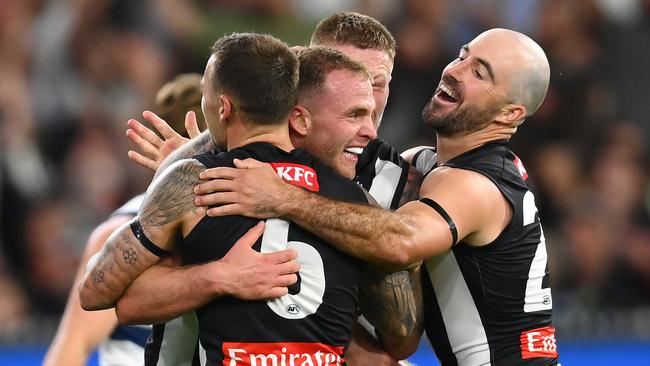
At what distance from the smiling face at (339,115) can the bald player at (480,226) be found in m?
0.28

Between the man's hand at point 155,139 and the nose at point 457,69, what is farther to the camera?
the man's hand at point 155,139

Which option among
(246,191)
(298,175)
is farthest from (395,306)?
(246,191)

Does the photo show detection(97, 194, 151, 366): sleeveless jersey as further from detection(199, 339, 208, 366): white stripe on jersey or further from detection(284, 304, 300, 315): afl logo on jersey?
detection(284, 304, 300, 315): afl logo on jersey

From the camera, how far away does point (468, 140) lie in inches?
164

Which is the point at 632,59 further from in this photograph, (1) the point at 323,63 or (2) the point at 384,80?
(1) the point at 323,63

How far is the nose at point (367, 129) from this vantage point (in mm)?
3838

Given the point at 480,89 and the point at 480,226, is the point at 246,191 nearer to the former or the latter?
the point at 480,226

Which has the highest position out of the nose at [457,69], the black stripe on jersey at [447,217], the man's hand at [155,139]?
the nose at [457,69]

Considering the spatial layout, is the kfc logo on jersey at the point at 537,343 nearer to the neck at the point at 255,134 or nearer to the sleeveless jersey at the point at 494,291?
the sleeveless jersey at the point at 494,291

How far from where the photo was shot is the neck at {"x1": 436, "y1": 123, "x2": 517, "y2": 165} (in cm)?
417

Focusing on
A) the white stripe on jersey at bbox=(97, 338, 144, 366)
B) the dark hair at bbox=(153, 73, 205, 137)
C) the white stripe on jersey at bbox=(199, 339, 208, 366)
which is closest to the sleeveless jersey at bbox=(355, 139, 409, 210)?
the white stripe on jersey at bbox=(199, 339, 208, 366)

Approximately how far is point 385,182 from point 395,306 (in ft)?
1.74

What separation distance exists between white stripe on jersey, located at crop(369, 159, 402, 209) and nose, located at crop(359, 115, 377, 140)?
286 mm

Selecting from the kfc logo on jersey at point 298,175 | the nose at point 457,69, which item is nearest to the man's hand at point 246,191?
the kfc logo on jersey at point 298,175
